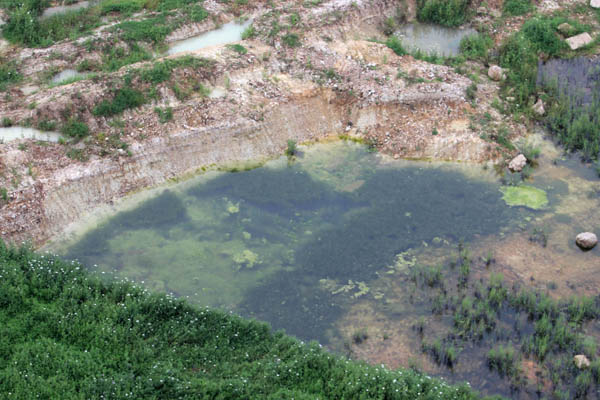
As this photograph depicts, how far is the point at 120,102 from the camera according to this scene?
53.7 feet

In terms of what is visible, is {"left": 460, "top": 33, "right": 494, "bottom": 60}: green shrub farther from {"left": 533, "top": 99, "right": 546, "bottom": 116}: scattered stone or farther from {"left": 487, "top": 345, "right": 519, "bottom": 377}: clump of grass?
{"left": 487, "top": 345, "right": 519, "bottom": 377}: clump of grass

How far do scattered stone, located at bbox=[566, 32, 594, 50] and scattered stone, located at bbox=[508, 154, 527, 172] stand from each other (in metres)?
6.07

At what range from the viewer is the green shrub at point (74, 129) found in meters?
15.7

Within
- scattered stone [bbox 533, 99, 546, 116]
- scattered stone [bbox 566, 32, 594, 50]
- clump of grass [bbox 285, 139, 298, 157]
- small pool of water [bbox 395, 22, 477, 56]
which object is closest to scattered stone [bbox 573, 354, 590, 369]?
scattered stone [bbox 533, 99, 546, 116]

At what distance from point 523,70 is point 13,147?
14126 mm

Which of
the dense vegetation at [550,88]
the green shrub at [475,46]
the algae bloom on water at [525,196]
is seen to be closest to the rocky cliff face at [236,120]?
the dense vegetation at [550,88]

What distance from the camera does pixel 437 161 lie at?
1650cm

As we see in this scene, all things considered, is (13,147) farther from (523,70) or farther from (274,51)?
(523,70)

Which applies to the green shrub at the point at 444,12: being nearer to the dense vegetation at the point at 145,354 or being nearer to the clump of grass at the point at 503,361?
the clump of grass at the point at 503,361

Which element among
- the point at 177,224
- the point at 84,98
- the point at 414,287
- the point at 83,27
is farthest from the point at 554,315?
the point at 83,27

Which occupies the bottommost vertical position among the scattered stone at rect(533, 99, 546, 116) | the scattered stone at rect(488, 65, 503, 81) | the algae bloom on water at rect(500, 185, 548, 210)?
the algae bloom on water at rect(500, 185, 548, 210)

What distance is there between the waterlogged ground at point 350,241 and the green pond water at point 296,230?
0.03 metres

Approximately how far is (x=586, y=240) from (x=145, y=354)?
31.5 ft

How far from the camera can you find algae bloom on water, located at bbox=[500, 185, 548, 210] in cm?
1520
